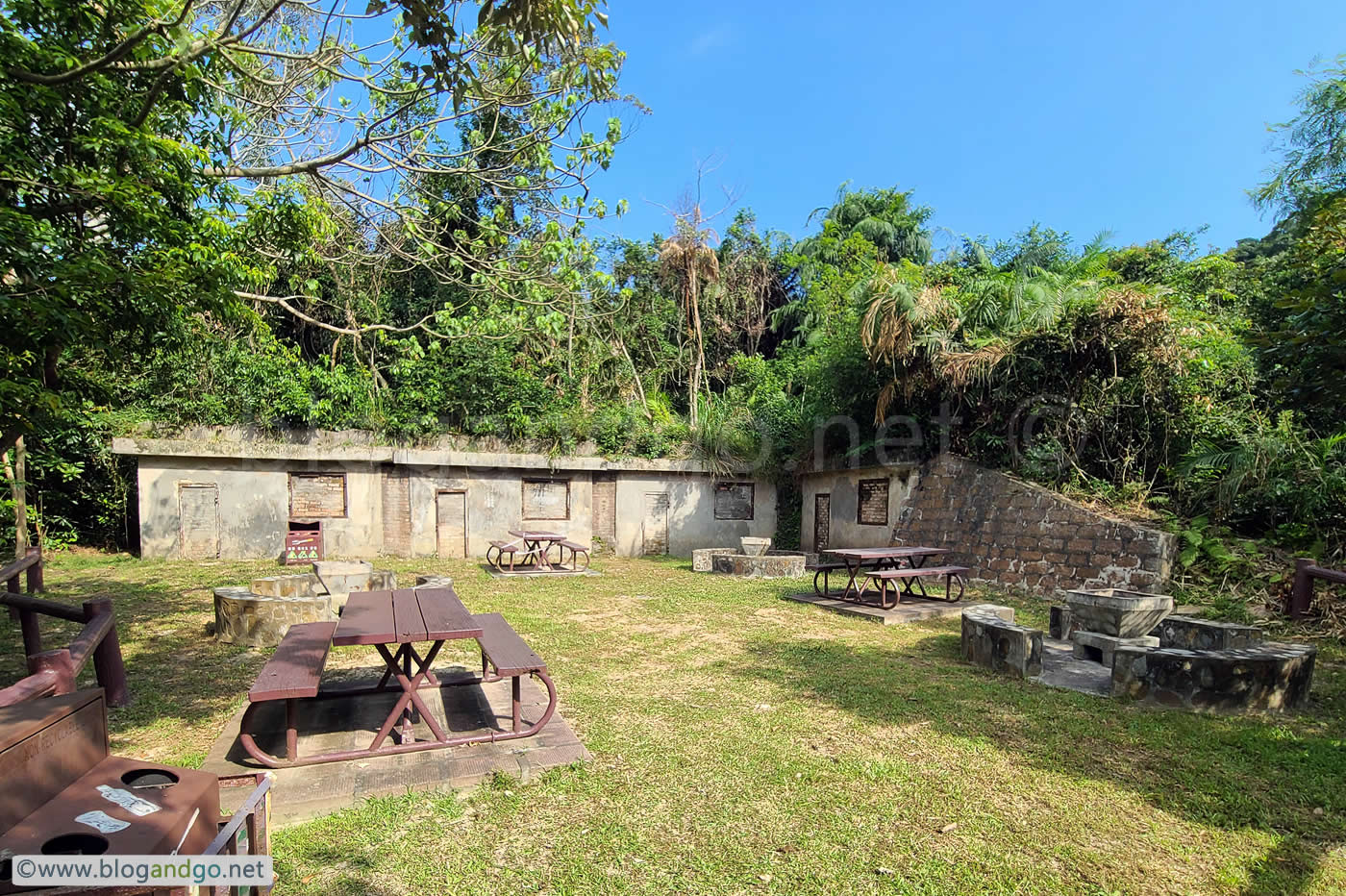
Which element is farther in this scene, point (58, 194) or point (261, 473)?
point (261, 473)

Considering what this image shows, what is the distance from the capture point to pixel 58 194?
4.16 m

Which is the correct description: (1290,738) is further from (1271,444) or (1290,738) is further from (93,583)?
(93,583)

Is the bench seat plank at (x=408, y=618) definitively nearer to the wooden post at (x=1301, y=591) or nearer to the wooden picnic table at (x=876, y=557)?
the wooden picnic table at (x=876, y=557)

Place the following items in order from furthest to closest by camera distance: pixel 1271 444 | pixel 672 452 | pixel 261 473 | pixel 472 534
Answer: pixel 672 452, pixel 472 534, pixel 261 473, pixel 1271 444

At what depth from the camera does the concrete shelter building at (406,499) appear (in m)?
12.4

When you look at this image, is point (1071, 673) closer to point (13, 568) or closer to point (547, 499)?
point (13, 568)

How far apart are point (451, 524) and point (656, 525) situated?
4344 mm

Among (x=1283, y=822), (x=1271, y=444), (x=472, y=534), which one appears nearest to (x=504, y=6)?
(x=1283, y=822)

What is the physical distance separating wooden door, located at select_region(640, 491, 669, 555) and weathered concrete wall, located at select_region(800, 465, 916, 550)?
3082mm

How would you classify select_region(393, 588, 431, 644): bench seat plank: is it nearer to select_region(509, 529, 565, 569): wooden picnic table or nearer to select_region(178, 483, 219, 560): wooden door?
select_region(509, 529, 565, 569): wooden picnic table

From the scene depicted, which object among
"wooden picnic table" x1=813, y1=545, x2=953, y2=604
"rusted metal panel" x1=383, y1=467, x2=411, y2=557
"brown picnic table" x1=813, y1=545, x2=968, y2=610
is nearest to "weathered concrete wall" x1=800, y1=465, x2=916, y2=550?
"brown picnic table" x1=813, y1=545, x2=968, y2=610

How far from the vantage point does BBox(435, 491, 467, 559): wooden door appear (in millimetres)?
13789

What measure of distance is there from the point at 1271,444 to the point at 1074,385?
2616mm

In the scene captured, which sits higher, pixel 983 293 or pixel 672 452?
pixel 983 293
